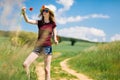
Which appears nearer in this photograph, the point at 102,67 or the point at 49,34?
the point at 49,34

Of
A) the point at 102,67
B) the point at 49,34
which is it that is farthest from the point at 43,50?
the point at 102,67

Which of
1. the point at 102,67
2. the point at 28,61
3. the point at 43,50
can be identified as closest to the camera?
the point at 28,61

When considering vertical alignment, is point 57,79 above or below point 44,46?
below

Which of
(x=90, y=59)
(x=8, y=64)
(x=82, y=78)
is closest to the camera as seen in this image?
(x=8, y=64)

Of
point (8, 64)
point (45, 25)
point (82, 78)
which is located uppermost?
point (45, 25)

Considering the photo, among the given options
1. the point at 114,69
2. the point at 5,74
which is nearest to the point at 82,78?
the point at 114,69

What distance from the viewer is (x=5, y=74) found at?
6930mm

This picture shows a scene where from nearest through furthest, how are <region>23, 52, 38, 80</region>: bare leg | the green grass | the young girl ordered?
<region>23, 52, 38, 80</region>: bare leg → the young girl → the green grass

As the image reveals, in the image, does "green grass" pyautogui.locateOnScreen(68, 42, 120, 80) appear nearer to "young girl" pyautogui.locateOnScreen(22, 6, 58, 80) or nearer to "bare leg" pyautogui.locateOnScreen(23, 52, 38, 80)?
"young girl" pyautogui.locateOnScreen(22, 6, 58, 80)

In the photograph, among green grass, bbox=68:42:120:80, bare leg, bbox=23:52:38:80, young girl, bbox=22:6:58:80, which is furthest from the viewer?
green grass, bbox=68:42:120:80

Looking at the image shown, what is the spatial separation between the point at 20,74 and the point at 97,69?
9.42m

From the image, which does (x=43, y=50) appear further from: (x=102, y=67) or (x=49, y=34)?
(x=102, y=67)

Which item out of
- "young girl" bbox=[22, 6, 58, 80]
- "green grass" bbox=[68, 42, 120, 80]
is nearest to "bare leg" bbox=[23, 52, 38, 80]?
"young girl" bbox=[22, 6, 58, 80]

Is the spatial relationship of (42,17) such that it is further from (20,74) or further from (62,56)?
(62,56)
